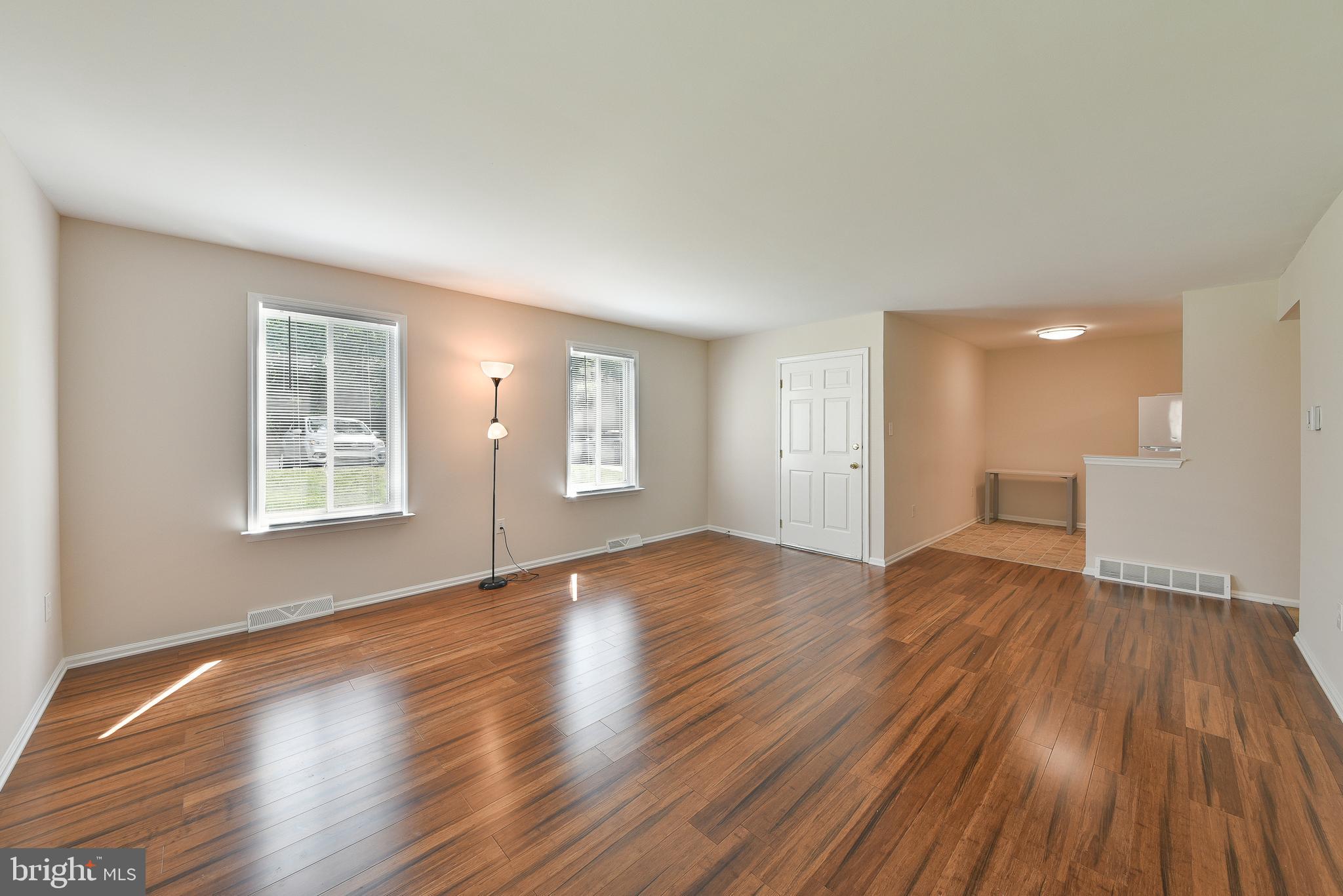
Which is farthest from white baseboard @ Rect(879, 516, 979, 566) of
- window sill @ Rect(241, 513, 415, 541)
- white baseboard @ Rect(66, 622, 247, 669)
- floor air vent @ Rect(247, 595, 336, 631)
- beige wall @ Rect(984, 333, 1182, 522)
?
white baseboard @ Rect(66, 622, 247, 669)

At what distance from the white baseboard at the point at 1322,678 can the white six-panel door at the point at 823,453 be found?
2831 mm

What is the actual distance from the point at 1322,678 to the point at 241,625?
6378mm

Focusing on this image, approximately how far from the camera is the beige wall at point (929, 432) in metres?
5.14

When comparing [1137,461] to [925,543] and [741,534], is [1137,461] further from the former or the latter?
[741,534]

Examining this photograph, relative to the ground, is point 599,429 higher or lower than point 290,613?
higher

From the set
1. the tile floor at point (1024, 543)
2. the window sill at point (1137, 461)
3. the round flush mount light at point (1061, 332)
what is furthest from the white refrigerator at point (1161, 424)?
the tile floor at point (1024, 543)

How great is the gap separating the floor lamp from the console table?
670 centimetres

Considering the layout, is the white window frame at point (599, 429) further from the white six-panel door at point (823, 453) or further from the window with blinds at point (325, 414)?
the white six-panel door at point (823, 453)

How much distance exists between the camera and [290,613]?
138 inches

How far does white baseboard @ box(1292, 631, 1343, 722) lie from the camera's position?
7.84ft

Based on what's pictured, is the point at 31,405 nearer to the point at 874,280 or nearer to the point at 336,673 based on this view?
the point at 336,673

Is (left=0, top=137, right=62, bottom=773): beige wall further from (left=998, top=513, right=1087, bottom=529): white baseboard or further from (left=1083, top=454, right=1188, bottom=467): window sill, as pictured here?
(left=998, top=513, right=1087, bottom=529): white baseboard

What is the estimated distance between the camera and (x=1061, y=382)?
22.6 feet
